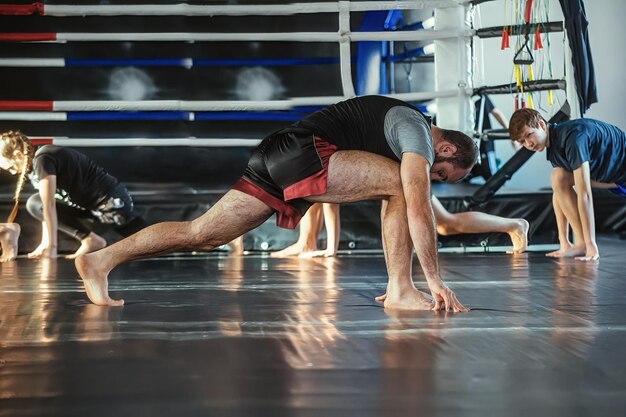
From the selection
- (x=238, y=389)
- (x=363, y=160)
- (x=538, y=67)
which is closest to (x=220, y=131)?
(x=538, y=67)

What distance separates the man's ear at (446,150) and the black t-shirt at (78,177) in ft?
10.2

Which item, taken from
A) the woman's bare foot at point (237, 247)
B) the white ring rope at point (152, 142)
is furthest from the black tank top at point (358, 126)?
the white ring rope at point (152, 142)

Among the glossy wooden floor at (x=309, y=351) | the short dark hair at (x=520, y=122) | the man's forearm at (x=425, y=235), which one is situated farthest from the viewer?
the short dark hair at (x=520, y=122)

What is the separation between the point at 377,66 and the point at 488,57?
4.62 feet

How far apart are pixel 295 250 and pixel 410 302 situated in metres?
2.52

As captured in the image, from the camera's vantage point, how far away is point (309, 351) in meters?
2.06

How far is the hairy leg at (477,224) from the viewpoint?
5047mm

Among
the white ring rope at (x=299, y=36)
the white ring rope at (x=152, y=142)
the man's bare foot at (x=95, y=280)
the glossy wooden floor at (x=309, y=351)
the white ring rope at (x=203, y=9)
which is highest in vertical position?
the white ring rope at (x=203, y=9)

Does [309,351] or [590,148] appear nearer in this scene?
[309,351]

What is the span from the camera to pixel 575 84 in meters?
5.18

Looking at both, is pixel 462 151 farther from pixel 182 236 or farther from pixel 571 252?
pixel 571 252

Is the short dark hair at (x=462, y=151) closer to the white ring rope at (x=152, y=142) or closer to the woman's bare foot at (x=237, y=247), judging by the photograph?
the woman's bare foot at (x=237, y=247)

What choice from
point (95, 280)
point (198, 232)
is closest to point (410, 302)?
point (198, 232)

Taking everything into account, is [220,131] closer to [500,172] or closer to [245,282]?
[500,172]
